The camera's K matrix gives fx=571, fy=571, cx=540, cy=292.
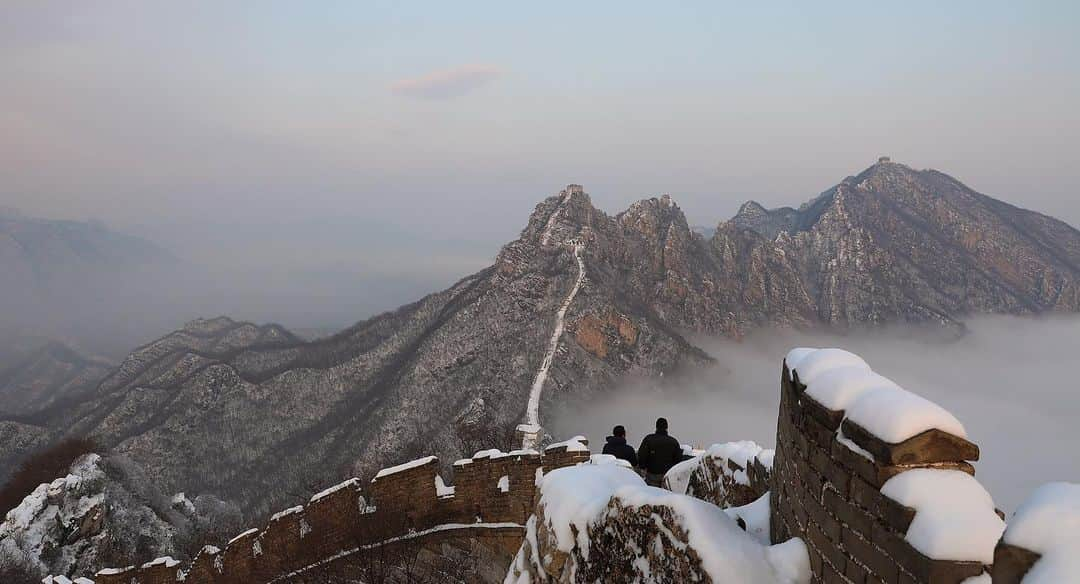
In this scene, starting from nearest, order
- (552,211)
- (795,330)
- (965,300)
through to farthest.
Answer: (552,211), (795,330), (965,300)

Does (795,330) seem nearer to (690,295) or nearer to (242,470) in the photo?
(690,295)

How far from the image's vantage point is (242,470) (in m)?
97.8

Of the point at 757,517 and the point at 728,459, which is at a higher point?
the point at 757,517

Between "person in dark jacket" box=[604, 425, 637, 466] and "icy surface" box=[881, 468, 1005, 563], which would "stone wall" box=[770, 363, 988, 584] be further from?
"person in dark jacket" box=[604, 425, 637, 466]

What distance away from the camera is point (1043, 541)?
2268 millimetres

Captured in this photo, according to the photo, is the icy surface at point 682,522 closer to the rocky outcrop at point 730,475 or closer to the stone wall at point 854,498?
the stone wall at point 854,498

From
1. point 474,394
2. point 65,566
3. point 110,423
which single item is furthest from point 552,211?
point 65,566

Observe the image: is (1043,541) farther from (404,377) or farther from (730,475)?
(404,377)

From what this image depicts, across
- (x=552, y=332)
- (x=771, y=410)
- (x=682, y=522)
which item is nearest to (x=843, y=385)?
(x=682, y=522)

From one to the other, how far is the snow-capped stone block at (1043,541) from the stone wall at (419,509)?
37.2 feet

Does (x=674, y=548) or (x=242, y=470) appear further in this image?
(x=242, y=470)

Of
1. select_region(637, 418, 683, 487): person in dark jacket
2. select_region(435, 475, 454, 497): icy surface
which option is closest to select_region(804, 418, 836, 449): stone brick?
select_region(637, 418, 683, 487): person in dark jacket

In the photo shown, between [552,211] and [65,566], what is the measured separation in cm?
10676

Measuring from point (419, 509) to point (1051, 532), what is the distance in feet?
44.3
